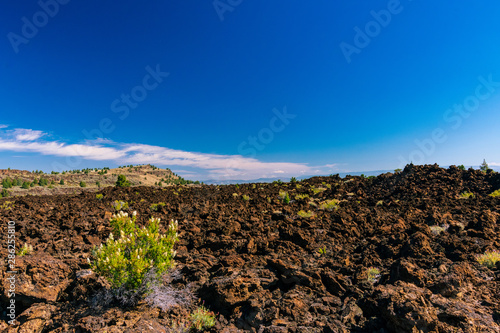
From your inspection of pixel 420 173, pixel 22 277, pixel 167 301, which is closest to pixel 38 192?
pixel 22 277

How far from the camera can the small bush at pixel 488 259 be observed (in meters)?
5.75

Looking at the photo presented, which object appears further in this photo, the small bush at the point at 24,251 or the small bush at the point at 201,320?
the small bush at the point at 24,251

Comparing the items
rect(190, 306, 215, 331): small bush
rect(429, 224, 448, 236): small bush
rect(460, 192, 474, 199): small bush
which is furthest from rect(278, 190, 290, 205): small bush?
rect(190, 306, 215, 331): small bush

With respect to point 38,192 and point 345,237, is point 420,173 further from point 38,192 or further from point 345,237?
point 38,192

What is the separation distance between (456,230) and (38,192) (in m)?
42.8

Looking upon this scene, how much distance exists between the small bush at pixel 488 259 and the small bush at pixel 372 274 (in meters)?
2.50

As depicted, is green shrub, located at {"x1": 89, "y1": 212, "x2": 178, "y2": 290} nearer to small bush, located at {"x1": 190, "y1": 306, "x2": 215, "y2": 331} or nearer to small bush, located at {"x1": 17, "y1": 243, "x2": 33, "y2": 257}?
small bush, located at {"x1": 190, "y1": 306, "x2": 215, "y2": 331}

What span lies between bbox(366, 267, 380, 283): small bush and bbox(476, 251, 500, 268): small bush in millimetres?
2495

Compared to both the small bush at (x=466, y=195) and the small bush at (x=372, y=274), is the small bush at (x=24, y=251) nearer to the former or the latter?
the small bush at (x=372, y=274)

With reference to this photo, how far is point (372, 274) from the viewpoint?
573cm

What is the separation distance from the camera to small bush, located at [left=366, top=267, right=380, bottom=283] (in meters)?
5.45

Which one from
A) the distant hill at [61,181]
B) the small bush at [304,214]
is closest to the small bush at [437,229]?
the small bush at [304,214]

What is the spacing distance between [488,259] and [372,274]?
2.84m

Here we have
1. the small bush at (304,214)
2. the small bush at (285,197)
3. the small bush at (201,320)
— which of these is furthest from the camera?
the small bush at (285,197)
